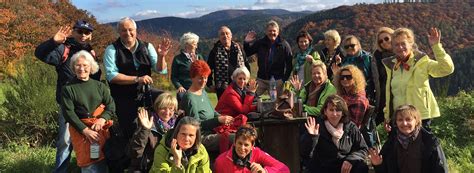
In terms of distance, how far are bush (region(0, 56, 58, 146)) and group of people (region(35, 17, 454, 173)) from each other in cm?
198

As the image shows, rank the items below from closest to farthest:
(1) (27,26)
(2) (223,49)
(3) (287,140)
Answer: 1. (3) (287,140)
2. (2) (223,49)
3. (1) (27,26)

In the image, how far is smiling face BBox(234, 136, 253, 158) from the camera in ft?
13.9

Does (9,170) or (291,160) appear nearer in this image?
(291,160)

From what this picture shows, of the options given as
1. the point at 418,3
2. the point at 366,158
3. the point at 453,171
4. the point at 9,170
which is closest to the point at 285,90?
the point at 366,158

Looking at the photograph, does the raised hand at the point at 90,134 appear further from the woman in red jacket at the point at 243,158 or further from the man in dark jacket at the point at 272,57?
the man in dark jacket at the point at 272,57

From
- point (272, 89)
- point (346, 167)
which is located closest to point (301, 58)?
point (272, 89)

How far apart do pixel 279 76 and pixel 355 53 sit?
46.9 inches

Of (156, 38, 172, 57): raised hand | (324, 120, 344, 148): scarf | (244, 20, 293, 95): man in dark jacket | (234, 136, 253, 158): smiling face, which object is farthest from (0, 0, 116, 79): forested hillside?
(324, 120, 344, 148): scarf

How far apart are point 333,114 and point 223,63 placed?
2.21 metres

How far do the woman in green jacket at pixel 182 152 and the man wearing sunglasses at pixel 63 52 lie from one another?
145 centimetres

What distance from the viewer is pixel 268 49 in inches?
265

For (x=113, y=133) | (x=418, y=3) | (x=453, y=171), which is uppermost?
(x=418, y=3)

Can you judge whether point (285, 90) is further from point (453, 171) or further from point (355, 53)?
point (453, 171)

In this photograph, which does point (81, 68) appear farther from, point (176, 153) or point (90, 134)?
point (176, 153)
